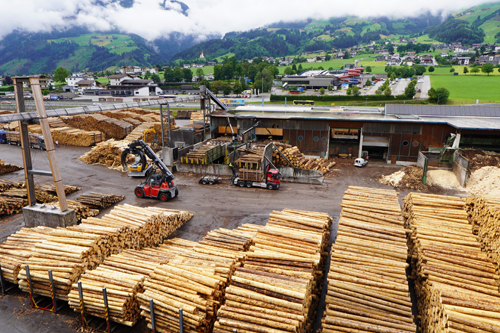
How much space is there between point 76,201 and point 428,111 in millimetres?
40339

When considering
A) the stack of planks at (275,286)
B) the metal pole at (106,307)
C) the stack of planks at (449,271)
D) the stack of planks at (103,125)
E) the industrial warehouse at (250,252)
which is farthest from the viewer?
the stack of planks at (103,125)

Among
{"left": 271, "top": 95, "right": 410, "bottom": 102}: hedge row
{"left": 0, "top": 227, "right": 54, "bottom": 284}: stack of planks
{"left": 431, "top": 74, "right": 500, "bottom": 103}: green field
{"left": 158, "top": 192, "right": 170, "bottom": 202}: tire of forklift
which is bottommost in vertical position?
{"left": 158, "top": 192, "right": 170, "bottom": 202}: tire of forklift

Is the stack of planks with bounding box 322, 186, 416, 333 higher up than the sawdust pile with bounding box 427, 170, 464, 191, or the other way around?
the stack of planks with bounding box 322, 186, 416, 333

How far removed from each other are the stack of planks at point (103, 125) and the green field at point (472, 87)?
79.4 meters

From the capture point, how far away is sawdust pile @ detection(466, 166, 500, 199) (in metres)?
25.5

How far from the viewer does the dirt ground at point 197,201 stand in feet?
41.8

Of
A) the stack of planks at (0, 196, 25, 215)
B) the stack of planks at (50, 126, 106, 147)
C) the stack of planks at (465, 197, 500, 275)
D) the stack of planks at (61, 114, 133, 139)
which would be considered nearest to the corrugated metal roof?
the stack of planks at (465, 197, 500, 275)

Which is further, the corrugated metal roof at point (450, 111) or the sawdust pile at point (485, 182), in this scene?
the corrugated metal roof at point (450, 111)

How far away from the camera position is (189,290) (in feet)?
36.7

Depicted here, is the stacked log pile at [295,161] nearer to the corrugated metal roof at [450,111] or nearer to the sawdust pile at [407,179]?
the sawdust pile at [407,179]

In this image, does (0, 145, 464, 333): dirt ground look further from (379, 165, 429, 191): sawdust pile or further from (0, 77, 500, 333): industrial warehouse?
(379, 165, 429, 191): sawdust pile

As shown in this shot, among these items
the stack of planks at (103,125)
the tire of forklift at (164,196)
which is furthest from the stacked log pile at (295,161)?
the stack of planks at (103,125)

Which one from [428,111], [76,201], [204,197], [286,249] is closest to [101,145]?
[76,201]

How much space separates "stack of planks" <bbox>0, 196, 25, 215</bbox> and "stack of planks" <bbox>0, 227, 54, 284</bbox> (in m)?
7.12
